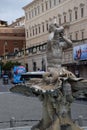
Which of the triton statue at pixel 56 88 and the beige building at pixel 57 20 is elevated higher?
the beige building at pixel 57 20

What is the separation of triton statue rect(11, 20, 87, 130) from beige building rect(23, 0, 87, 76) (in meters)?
37.2

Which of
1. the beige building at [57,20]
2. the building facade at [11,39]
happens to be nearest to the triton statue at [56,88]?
the beige building at [57,20]

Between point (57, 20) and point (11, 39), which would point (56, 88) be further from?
point (11, 39)

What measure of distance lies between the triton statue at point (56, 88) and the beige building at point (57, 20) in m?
37.2

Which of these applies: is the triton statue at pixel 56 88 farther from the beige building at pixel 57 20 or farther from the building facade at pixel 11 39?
the building facade at pixel 11 39

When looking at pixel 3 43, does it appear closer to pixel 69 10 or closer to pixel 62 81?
pixel 69 10

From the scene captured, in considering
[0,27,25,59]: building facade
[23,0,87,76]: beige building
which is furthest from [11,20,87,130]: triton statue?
[0,27,25,59]: building facade

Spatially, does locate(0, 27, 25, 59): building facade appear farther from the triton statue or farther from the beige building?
the triton statue

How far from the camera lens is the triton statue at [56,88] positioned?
9.49 metres

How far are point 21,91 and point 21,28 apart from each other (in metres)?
85.7

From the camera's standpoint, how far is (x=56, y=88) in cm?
939

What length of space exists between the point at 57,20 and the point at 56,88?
2498 inches

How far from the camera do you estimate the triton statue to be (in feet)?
31.1

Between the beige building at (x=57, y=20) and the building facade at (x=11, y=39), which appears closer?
the beige building at (x=57, y=20)
